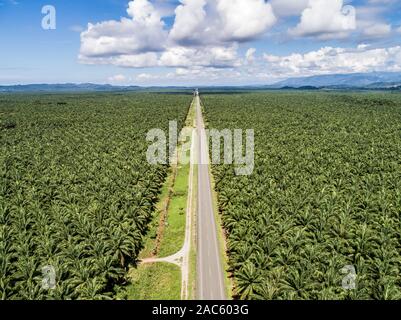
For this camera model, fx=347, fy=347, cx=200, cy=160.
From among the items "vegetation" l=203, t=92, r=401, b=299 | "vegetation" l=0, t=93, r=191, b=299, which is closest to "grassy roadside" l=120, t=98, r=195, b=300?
"vegetation" l=0, t=93, r=191, b=299

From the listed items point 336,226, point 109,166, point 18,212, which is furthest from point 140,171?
point 336,226

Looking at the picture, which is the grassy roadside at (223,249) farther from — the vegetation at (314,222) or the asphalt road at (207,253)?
the vegetation at (314,222)

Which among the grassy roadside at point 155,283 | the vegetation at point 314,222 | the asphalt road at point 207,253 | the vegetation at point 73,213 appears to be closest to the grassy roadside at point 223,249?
the asphalt road at point 207,253

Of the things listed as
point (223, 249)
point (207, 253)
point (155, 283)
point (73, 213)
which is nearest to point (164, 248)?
point (207, 253)

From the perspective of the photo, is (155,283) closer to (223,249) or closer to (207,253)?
(207,253)
